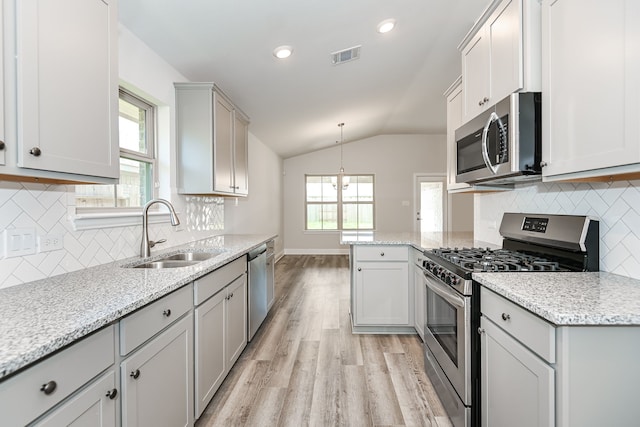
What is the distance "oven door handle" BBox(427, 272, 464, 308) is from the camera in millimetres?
1734

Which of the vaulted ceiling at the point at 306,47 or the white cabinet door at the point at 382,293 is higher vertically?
the vaulted ceiling at the point at 306,47

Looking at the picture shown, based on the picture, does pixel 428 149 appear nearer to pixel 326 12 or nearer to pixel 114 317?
pixel 326 12

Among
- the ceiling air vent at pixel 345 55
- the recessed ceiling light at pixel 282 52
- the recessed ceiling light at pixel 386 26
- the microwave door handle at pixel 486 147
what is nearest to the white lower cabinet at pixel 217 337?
the microwave door handle at pixel 486 147

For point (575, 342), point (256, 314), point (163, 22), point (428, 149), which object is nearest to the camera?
point (575, 342)

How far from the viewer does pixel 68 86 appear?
128 cm

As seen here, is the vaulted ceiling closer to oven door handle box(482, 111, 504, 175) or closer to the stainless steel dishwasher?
oven door handle box(482, 111, 504, 175)

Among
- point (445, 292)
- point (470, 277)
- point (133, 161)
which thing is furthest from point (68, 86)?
point (445, 292)

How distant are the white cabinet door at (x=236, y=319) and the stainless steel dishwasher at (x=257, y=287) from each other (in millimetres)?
150

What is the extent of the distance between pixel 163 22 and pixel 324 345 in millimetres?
2710

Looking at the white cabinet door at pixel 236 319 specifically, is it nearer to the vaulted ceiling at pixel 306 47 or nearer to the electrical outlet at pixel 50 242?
the electrical outlet at pixel 50 242

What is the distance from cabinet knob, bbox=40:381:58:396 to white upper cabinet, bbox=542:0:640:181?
1.83m

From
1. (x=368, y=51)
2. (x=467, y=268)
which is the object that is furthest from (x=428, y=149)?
(x=467, y=268)

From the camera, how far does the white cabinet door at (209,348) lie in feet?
5.92

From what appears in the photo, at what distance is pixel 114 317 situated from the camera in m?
1.07
